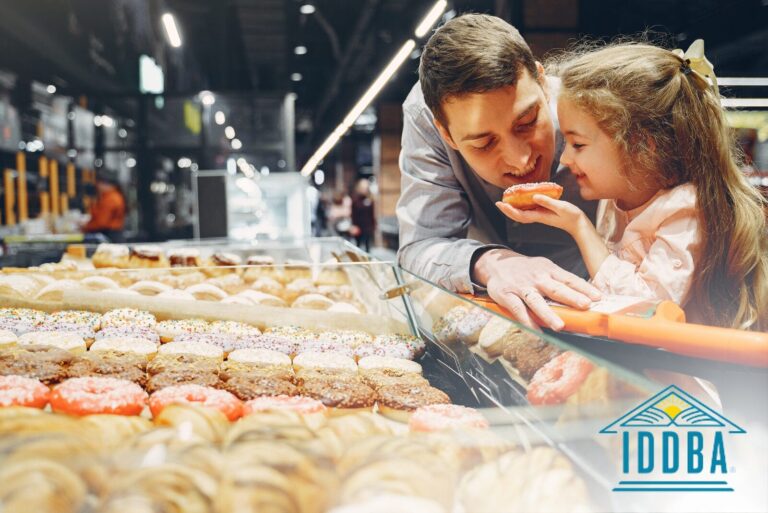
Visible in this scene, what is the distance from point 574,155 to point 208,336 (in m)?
1.14

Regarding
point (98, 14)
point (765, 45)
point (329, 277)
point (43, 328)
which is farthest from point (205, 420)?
point (765, 45)

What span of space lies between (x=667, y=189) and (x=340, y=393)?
104 cm

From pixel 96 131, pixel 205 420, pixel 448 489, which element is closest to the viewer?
pixel 448 489

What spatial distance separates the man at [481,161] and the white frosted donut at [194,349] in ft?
2.24

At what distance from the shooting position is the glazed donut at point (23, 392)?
1047mm

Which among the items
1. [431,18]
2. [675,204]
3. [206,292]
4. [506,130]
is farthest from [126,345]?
[431,18]

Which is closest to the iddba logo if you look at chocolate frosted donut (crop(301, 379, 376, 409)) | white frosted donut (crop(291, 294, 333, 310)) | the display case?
the display case

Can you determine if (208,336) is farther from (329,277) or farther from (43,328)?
(329,277)

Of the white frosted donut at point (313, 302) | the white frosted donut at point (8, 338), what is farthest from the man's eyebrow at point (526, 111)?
the white frosted donut at point (8, 338)

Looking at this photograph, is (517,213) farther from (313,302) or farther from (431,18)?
(431,18)

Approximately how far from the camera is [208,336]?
169 centimetres

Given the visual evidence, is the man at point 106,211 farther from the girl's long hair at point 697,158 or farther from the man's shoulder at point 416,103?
the girl's long hair at point 697,158

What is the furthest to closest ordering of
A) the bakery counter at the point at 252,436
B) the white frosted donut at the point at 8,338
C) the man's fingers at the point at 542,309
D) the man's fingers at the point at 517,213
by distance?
the man's fingers at the point at 517,213 → the white frosted donut at the point at 8,338 → the man's fingers at the point at 542,309 → the bakery counter at the point at 252,436

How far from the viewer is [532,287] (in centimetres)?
145
